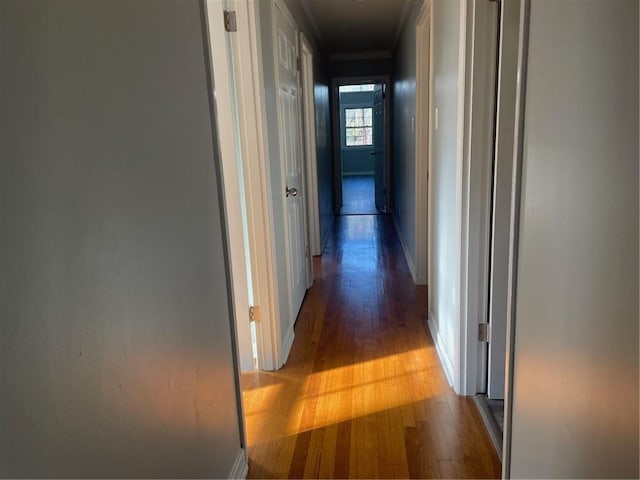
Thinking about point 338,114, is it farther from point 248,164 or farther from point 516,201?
point 516,201

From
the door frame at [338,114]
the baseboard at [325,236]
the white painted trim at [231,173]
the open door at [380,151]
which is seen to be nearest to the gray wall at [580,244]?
the white painted trim at [231,173]

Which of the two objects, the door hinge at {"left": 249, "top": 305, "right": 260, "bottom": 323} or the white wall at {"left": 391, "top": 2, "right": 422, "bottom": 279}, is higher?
the white wall at {"left": 391, "top": 2, "right": 422, "bottom": 279}

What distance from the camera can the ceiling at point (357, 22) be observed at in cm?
381

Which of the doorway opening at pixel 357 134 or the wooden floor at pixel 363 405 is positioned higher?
the doorway opening at pixel 357 134

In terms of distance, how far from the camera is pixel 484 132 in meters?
1.92

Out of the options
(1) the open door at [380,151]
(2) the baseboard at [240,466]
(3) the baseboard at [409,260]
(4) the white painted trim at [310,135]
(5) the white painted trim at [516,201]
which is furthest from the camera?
(1) the open door at [380,151]

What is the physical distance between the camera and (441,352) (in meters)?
2.57

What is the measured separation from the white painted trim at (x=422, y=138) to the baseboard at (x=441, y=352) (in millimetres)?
866

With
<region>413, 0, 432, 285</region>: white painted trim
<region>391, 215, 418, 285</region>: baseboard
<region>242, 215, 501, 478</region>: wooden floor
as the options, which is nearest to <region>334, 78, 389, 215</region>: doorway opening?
<region>391, 215, 418, 285</region>: baseboard

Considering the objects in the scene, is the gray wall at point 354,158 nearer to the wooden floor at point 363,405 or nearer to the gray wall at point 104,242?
the wooden floor at point 363,405

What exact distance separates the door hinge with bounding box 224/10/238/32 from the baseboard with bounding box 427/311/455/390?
6.28ft

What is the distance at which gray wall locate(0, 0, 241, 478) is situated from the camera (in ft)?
2.12

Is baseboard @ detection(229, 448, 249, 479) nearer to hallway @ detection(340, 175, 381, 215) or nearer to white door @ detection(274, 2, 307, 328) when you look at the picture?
white door @ detection(274, 2, 307, 328)

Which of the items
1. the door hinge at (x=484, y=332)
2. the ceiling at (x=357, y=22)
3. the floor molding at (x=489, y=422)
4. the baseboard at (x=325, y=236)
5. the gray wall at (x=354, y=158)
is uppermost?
the ceiling at (x=357, y=22)
